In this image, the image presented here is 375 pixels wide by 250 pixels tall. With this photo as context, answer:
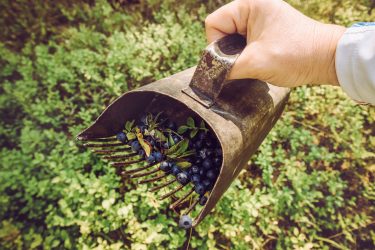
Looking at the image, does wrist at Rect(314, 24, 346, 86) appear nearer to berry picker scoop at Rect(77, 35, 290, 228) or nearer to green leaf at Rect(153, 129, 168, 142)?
berry picker scoop at Rect(77, 35, 290, 228)

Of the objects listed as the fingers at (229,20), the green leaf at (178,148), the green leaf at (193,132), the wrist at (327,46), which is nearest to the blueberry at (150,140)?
the green leaf at (178,148)

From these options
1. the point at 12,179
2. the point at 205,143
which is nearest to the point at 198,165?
the point at 205,143

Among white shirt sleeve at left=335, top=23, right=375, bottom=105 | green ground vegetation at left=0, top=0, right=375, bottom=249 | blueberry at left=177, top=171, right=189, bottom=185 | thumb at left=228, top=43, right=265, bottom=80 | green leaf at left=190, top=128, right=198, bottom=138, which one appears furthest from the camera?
green ground vegetation at left=0, top=0, right=375, bottom=249

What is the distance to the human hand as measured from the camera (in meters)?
1.57

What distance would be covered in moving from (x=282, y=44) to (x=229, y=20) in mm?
339

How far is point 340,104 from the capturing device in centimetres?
307

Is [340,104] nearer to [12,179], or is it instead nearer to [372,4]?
[372,4]

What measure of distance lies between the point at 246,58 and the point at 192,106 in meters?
0.36

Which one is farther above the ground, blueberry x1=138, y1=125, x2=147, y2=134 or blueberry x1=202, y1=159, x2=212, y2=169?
blueberry x1=138, y1=125, x2=147, y2=134

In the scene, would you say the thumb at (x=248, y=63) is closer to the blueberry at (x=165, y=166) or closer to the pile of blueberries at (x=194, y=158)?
the pile of blueberries at (x=194, y=158)

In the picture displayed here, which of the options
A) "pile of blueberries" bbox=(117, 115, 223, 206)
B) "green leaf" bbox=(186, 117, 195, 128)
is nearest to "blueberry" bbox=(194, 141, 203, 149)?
"pile of blueberries" bbox=(117, 115, 223, 206)

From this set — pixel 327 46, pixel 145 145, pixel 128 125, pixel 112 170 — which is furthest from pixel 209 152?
pixel 112 170

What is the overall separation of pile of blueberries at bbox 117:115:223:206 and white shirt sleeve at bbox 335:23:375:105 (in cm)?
75

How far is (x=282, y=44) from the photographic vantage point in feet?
5.16
